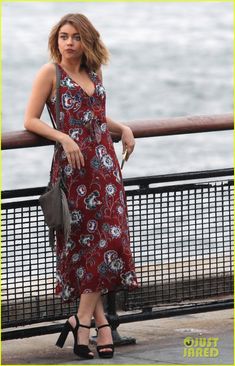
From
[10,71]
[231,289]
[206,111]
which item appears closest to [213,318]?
[231,289]

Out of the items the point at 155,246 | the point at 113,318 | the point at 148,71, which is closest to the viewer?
the point at 113,318

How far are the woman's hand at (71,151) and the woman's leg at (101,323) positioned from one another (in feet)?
2.47

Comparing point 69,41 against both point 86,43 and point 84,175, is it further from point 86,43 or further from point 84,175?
point 84,175

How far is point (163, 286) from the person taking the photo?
756 centimetres

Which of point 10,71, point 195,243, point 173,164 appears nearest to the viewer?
point 195,243

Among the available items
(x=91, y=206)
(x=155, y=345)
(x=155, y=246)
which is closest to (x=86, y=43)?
(x=91, y=206)

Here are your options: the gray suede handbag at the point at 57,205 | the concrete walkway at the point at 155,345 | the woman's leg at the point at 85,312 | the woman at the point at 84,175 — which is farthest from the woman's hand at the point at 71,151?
the concrete walkway at the point at 155,345

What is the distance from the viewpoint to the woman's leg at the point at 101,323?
6836 millimetres

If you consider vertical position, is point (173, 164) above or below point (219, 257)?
below

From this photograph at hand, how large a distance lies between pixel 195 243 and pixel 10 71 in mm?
39285

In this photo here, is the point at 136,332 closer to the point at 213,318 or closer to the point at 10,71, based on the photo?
the point at 213,318

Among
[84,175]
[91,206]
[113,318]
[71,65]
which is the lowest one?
[113,318]

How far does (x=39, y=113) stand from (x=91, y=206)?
51 cm

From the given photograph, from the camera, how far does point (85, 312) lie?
6844 millimetres
